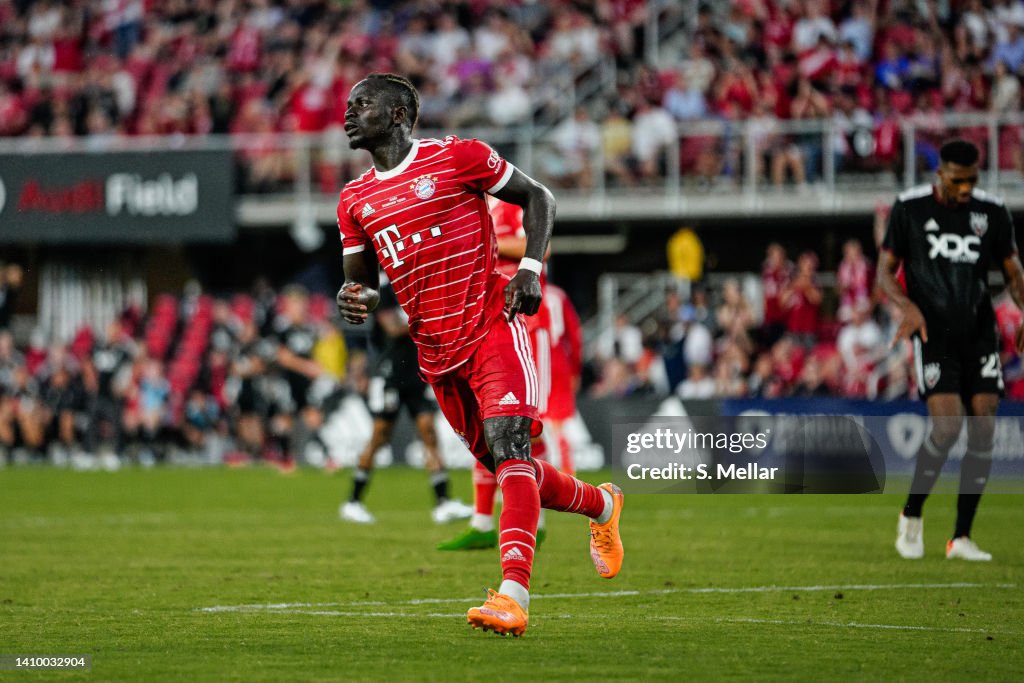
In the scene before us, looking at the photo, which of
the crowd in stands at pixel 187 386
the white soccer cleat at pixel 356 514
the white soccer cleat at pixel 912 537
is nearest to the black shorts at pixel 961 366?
the white soccer cleat at pixel 912 537

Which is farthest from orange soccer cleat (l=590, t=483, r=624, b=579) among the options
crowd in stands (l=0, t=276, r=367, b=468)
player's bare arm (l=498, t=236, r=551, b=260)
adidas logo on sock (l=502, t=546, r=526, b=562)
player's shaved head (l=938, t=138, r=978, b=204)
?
crowd in stands (l=0, t=276, r=367, b=468)

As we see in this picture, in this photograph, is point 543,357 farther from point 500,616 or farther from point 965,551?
point 500,616

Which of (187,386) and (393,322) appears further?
(187,386)

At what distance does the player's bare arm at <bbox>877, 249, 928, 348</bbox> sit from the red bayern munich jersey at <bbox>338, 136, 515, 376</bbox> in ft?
11.7

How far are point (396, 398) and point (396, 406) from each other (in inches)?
4.2

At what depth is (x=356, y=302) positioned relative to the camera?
718 centimetres

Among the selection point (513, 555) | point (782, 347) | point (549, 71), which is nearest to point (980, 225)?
point (513, 555)

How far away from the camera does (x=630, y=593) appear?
27.9 ft

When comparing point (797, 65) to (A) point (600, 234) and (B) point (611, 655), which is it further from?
(B) point (611, 655)

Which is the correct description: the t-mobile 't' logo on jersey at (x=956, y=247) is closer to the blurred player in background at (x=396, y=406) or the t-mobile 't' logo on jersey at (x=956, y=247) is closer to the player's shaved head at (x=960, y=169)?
the player's shaved head at (x=960, y=169)

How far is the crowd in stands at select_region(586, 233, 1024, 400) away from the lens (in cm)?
2064

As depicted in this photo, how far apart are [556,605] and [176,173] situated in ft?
66.4

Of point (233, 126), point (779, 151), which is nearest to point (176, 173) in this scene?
point (233, 126)

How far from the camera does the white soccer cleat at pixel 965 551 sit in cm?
1012
